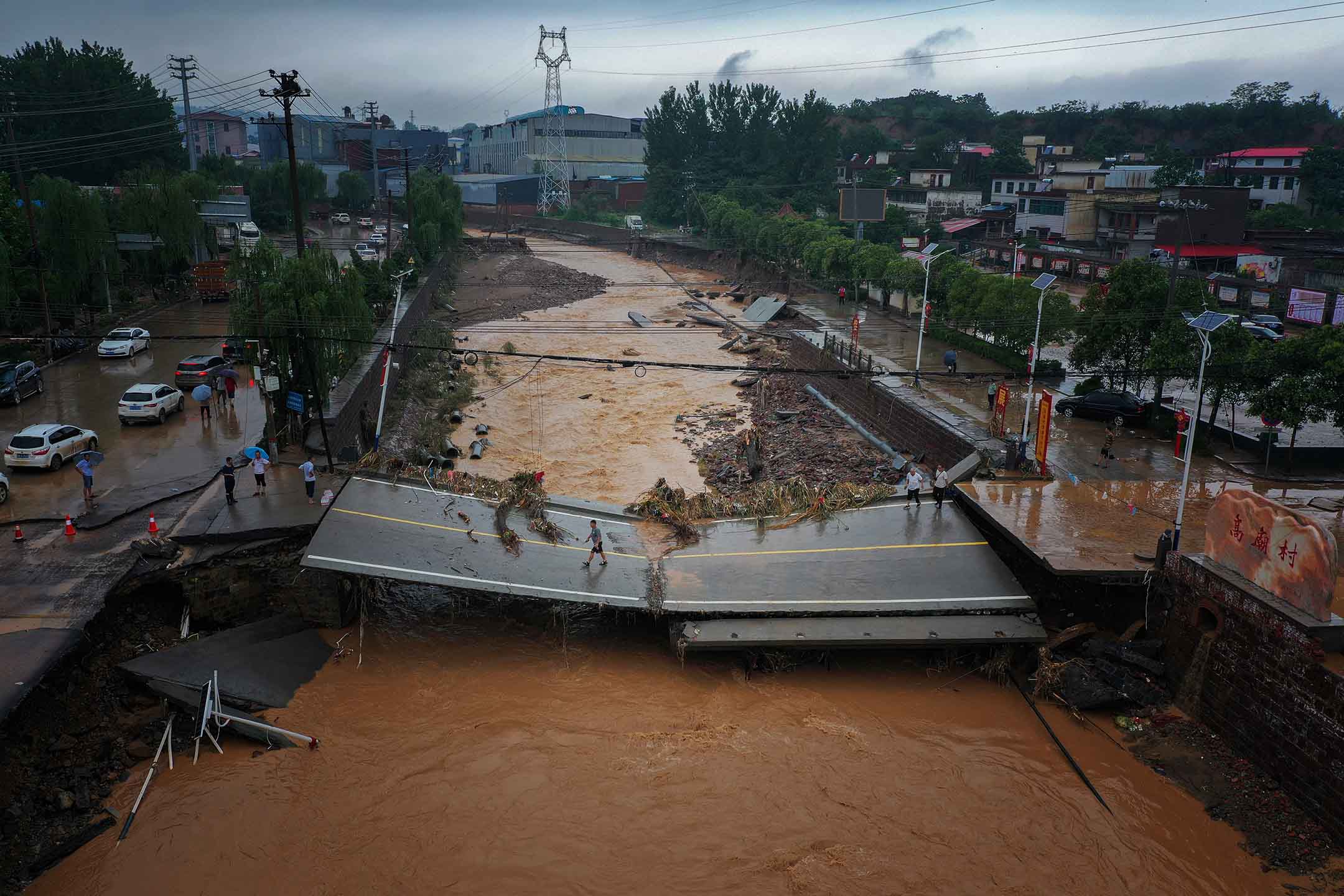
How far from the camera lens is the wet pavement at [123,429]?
1909cm

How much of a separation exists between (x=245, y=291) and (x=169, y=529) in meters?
9.08

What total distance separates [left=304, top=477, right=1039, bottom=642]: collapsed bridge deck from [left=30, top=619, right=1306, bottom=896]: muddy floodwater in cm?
136

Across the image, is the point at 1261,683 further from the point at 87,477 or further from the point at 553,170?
the point at 553,170

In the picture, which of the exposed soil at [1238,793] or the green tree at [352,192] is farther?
the green tree at [352,192]

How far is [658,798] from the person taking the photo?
41.8ft

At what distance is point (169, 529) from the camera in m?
17.1

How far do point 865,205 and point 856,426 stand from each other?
132 ft

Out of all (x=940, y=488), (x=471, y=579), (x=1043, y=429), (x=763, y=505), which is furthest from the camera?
(x=1043, y=429)

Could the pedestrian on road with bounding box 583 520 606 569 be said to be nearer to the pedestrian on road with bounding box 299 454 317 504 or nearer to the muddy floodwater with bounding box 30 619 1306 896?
the muddy floodwater with bounding box 30 619 1306 896

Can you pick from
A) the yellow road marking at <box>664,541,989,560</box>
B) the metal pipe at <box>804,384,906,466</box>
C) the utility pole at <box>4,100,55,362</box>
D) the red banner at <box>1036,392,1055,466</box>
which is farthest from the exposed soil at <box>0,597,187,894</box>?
the utility pole at <box>4,100,55,362</box>

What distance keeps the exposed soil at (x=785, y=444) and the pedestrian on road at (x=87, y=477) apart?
50.0ft

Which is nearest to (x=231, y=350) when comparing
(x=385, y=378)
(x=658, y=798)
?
A: (x=385, y=378)

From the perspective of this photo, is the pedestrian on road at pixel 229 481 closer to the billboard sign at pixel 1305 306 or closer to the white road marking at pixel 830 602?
the white road marking at pixel 830 602

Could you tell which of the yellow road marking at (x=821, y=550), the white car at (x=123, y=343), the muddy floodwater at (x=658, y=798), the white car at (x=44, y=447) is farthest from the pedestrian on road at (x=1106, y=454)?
the white car at (x=123, y=343)
